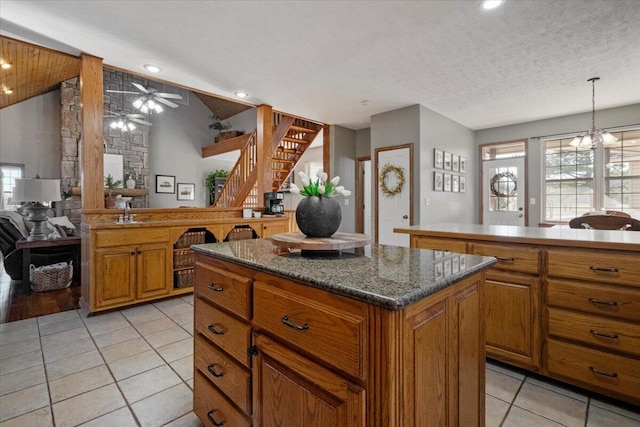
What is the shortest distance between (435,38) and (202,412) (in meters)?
3.35

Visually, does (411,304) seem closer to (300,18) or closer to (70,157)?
(300,18)

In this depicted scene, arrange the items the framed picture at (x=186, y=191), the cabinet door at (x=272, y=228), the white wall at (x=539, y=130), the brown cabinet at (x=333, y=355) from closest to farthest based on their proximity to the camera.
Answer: the brown cabinet at (x=333, y=355) < the cabinet door at (x=272, y=228) < the white wall at (x=539, y=130) < the framed picture at (x=186, y=191)

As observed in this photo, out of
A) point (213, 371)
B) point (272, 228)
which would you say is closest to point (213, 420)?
point (213, 371)

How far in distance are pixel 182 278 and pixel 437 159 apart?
166 inches

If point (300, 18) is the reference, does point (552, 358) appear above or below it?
below

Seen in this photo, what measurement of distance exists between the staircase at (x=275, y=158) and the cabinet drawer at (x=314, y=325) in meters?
3.88

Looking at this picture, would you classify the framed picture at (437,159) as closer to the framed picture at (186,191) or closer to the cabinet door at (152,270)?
the cabinet door at (152,270)

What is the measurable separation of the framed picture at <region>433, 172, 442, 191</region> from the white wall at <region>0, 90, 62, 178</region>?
743 cm

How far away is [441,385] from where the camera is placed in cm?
96

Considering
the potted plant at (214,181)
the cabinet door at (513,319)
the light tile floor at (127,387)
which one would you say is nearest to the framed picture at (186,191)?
the potted plant at (214,181)

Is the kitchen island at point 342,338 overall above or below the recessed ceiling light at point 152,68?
below

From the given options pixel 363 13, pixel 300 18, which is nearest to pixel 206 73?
pixel 300 18

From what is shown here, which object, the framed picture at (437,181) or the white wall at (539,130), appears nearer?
the white wall at (539,130)

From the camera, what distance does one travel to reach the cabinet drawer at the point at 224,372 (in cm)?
118
